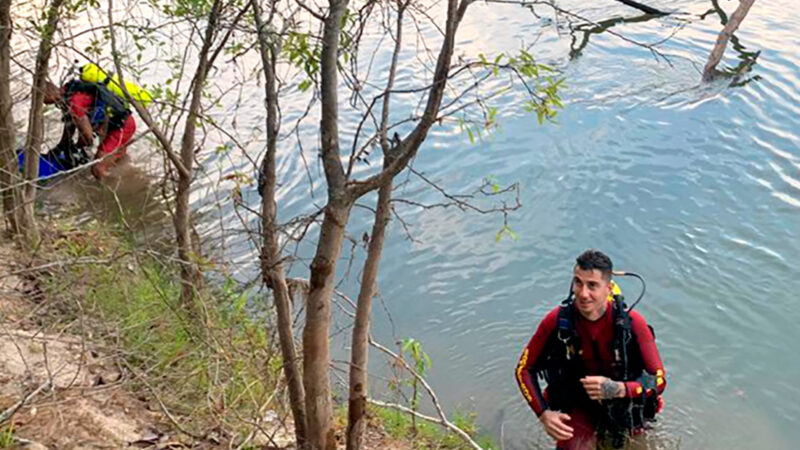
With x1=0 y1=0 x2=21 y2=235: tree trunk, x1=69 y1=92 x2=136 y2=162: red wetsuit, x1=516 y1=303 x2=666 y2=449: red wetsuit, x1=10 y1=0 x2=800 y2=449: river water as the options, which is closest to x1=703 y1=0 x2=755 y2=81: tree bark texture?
x1=10 y1=0 x2=800 y2=449: river water

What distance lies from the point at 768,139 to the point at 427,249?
13.7ft

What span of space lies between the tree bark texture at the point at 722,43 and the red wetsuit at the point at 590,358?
→ 23.5 feet

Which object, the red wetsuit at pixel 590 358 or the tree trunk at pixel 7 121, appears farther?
the tree trunk at pixel 7 121

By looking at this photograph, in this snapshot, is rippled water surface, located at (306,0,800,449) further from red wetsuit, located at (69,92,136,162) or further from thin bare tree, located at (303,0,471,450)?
red wetsuit, located at (69,92,136,162)

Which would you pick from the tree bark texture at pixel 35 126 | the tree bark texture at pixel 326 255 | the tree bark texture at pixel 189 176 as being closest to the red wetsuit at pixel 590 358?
the tree bark texture at pixel 326 255

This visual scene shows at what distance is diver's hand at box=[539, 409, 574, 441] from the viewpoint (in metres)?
5.02

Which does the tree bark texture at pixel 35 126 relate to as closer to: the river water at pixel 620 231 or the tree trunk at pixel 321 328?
the river water at pixel 620 231

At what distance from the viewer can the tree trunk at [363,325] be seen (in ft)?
13.7

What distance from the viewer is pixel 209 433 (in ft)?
14.8

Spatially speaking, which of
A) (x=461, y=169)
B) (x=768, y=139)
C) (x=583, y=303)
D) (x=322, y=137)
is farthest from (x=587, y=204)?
(x=322, y=137)

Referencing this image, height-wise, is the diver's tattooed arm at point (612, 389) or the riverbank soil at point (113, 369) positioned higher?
the riverbank soil at point (113, 369)

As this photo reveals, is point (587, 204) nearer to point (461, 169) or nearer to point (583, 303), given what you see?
point (461, 169)

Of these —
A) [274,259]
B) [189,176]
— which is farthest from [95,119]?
[274,259]

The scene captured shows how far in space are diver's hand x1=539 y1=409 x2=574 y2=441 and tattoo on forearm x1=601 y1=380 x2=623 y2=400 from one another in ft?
1.05
